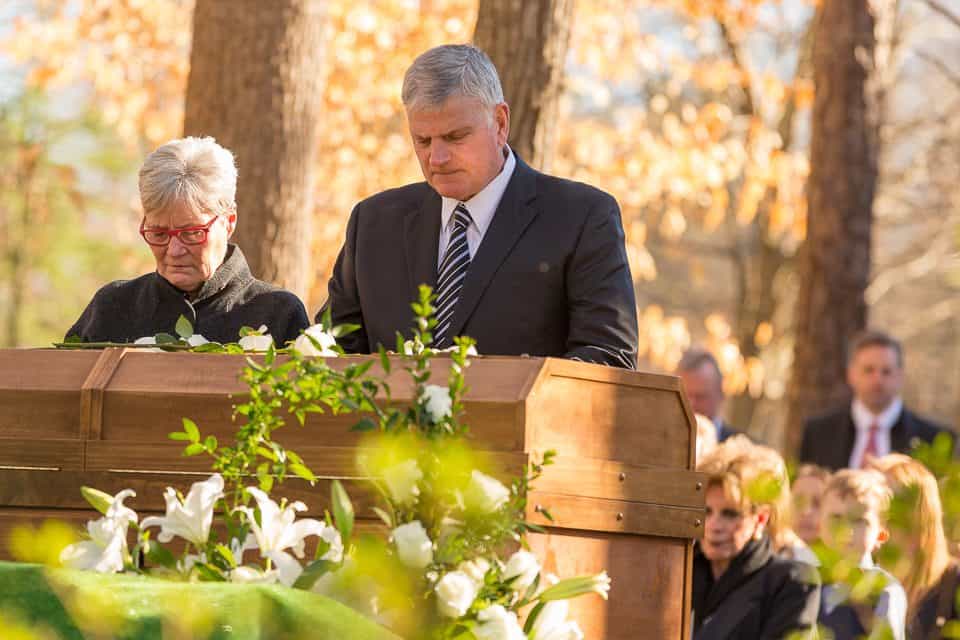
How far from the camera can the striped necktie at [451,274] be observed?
409cm

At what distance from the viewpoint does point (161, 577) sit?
2434mm

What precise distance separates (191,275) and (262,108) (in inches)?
115

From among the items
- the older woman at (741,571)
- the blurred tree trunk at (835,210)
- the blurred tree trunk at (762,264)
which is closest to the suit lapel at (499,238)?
the older woman at (741,571)

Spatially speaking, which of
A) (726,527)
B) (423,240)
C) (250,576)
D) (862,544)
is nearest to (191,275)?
(423,240)

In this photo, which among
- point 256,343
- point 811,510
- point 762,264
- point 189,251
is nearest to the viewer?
point 256,343

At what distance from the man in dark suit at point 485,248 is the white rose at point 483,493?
1.48 metres

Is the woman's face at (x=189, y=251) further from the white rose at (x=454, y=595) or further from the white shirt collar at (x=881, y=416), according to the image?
the white shirt collar at (x=881, y=416)

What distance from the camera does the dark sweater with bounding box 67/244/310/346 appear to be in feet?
14.9

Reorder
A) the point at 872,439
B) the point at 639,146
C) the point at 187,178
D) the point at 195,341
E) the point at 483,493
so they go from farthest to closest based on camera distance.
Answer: the point at 639,146 < the point at 872,439 < the point at 187,178 < the point at 195,341 < the point at 483,493

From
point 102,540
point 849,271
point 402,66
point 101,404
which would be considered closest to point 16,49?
point 402,66

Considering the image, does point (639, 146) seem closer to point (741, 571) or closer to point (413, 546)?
point (741, 571)

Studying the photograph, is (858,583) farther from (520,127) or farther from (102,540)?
(520,127)

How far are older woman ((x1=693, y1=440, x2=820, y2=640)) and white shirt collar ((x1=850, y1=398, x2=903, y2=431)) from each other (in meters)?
3.34

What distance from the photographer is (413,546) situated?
238 centimetres
